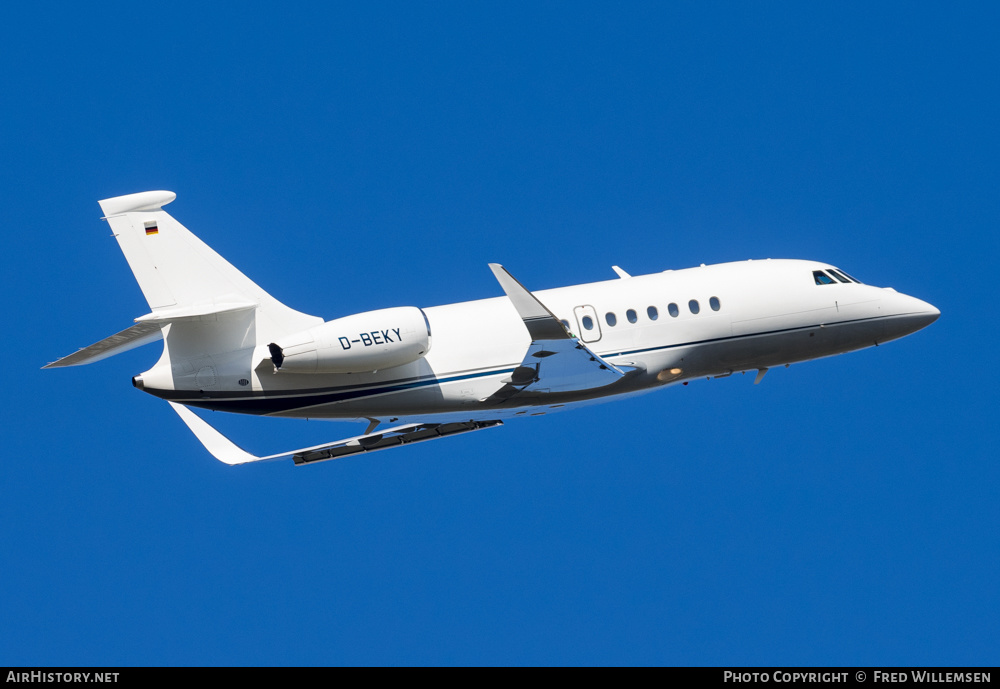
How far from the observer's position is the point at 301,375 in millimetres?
25719

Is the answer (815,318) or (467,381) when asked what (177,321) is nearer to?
(467,381)

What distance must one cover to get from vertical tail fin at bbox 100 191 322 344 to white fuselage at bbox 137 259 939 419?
94cm

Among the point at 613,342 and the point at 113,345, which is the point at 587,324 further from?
the point at 113,345

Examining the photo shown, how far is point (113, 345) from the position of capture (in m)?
24.5

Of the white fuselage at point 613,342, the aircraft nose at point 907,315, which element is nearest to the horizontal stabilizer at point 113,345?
the white fuselage at point 613,342

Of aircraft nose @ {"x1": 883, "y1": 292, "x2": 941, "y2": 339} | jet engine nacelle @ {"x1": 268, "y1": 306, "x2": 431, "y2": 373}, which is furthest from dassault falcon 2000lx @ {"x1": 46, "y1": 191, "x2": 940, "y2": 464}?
aircraft nose @ {"x1": 883, "y1": 292, "x2": 941, "y2": 339}

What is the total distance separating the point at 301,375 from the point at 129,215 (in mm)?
4511

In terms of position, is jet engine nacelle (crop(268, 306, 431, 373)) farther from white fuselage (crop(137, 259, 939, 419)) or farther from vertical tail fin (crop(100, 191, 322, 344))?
vertical tail fin (crop(100, 191, 322, 344))

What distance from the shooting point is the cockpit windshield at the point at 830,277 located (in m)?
29.4

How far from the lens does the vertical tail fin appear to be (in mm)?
25688

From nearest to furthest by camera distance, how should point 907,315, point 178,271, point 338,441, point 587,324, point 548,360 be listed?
1. point 548,360
2. point 178,271
3. point 587,324
4. point 338,441
5. point 907,315

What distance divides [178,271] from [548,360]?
7.33 metres

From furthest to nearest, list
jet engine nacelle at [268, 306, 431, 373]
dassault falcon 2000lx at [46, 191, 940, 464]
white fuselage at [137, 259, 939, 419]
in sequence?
1. white fuselage at [137, 259, 939, 419]
2. dassault falcon 2000lx at [46, 191, 940, 464]
3. jet engine nacelle at [268, 306, 431, 373]

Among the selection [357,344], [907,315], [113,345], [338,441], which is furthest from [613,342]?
[113,345]
